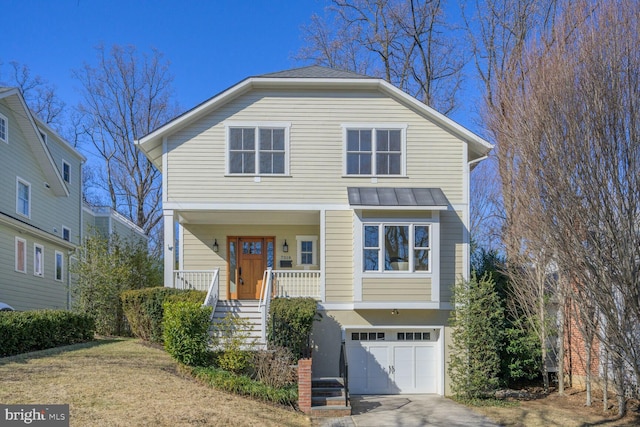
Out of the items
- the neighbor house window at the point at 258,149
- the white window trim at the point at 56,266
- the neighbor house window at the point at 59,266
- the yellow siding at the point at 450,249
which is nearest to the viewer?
the yellow siding at the point at 450,249

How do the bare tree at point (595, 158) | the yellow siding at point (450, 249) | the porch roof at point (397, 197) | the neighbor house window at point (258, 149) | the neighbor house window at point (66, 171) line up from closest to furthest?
the bare tree at point (595, 158), the porch roof at point (397, 197), the yellow siding at point (450, 249), the neighbor house window at point (258, 149), the neighbor house window at point (66, 171)

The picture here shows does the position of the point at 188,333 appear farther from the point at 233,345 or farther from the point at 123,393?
the point at 123,393

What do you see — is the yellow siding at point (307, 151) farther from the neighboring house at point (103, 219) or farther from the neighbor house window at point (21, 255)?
the neighboring house at point (103, 219)

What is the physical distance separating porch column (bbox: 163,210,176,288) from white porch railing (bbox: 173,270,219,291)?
0.17 metres

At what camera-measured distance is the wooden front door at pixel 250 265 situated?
17.5m

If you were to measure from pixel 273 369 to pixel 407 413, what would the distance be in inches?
123

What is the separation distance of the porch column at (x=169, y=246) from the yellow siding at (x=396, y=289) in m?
5.15

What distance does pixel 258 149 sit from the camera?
15.8m

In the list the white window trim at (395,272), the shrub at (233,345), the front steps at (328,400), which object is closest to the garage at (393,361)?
the white window trim at (395,272)

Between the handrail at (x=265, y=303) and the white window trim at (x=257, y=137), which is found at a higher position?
the white window trim at (x=257, y=137)

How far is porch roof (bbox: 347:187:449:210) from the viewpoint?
1497 centimetres

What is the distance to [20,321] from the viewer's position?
43.5 feet

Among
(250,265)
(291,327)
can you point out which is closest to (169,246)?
(250,265)

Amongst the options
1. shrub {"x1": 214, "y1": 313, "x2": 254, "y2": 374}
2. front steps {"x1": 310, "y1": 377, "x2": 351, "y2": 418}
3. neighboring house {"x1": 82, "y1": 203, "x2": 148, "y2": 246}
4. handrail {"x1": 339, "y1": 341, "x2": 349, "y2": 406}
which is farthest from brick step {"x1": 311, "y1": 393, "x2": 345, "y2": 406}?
neighboring house {"x1": 82, "y1": 203, "x2": 148, "y2": 246}
